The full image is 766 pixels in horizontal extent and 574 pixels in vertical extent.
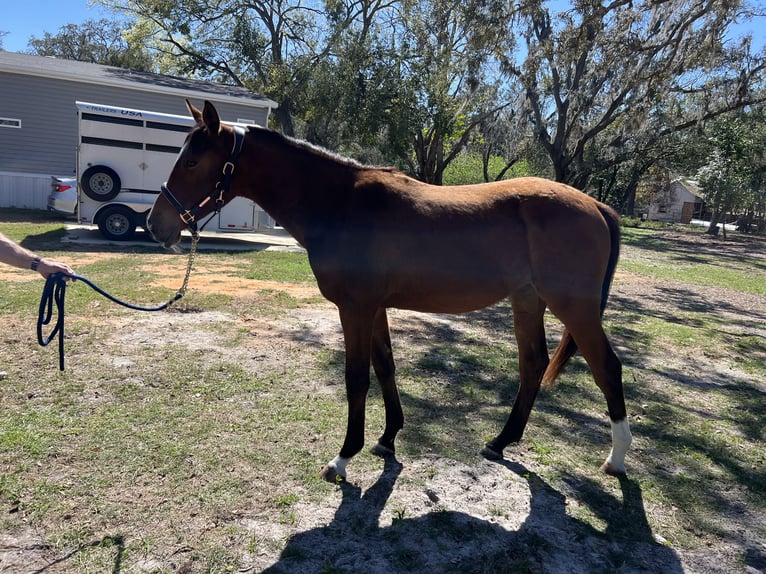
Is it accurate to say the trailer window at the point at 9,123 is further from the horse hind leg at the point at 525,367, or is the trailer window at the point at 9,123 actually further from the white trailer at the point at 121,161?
the horse hind leg at the point at 525,367

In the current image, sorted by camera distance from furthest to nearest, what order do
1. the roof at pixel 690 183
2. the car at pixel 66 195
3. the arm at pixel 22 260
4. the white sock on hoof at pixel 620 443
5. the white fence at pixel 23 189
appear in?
the roof at pixel 690 183 < the white fence at pixel 23 189 < the car at pixel 66 195 < the white sock on hoof at pixel 620 443 < the arm at pixel 22 260

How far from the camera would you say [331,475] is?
10.6ft

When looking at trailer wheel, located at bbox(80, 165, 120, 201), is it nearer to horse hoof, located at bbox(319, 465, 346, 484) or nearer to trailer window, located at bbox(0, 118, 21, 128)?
trailer window, located at bbox(0, 118, 21, 128)

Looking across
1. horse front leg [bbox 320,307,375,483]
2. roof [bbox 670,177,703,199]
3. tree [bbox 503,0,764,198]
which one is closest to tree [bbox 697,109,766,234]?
roof [bbox 670,177,703,199]

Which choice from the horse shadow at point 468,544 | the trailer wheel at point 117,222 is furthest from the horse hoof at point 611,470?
the trailer wheel at point 117,222

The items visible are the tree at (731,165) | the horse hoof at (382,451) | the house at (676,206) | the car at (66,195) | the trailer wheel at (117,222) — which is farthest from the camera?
the house at (676,206)

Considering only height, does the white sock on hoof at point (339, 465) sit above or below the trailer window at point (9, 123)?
below

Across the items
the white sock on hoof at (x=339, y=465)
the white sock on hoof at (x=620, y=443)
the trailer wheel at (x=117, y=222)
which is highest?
the trailer wheel at (x=117, y=222)

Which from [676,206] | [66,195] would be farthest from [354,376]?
[676,206]

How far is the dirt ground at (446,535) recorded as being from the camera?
252 centimetres

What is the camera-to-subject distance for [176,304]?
7.02 meters

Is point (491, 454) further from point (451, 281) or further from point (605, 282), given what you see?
point (605, 282)

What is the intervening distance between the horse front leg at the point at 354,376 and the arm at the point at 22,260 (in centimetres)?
155

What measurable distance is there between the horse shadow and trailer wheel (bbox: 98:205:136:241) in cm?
1135
